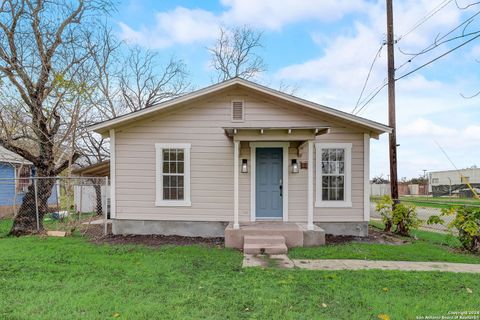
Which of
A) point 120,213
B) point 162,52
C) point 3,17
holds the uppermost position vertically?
point 162,52

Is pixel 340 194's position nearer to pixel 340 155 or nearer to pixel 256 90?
pixel 340 155

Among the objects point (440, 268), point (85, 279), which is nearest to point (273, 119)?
point (440, 268)

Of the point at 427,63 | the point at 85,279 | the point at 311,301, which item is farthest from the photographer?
the point at 427,63

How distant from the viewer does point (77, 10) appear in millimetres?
9000

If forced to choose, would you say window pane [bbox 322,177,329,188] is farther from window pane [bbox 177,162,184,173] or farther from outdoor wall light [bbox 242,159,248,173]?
window pane [bbox 177,162,184,173]

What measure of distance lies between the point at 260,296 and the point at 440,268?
355 cm

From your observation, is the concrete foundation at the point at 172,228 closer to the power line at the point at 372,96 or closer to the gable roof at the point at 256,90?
the gable roof at the point at 256,90

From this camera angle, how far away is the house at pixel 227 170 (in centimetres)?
777

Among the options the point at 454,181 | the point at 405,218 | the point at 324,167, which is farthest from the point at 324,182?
the point at 454,181

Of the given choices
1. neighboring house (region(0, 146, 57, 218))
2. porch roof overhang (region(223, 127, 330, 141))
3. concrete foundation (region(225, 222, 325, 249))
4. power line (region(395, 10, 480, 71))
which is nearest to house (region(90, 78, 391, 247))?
porch roof overhang (region(223, 127, 330, 141))

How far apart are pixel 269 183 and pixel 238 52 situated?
18.4 meters

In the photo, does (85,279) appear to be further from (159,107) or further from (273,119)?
(273,119)

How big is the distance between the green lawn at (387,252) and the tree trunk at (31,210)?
23.2 ft

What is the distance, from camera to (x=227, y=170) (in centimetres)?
780
